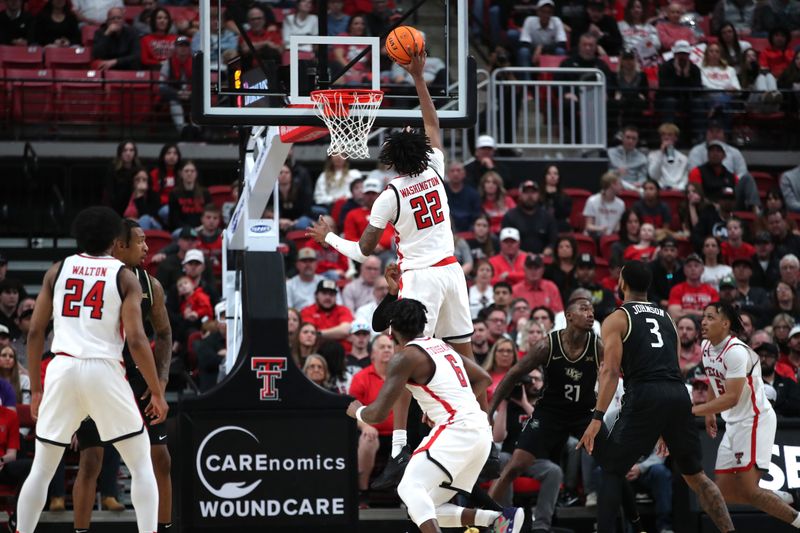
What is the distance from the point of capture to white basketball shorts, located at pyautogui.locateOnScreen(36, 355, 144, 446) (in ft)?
28.3

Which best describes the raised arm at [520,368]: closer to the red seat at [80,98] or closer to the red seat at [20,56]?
the red seat at [80,98]

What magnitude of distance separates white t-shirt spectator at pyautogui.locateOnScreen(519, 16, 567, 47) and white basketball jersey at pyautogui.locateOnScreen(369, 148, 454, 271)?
36.2 feet

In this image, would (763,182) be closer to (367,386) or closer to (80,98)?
(367,386)

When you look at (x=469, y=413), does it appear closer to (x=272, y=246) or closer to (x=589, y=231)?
(x=272, y=246)

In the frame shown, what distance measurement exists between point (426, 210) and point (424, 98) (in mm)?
815

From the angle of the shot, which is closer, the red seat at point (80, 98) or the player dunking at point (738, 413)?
the player dunking at point (738, 413)

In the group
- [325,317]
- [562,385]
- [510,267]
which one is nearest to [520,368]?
[562,385]

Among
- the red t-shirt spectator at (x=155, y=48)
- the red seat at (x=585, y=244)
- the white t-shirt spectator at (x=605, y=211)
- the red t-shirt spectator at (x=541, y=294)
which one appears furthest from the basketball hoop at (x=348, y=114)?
the red t-shirt spectator at (x=155, y=48)

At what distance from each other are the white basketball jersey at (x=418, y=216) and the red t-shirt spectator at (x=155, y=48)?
10150 mm

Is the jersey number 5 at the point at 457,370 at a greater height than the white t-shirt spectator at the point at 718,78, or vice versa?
the white t-shirt spectator at the point at 718,78

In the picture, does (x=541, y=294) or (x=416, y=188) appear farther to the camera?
(x=541, y=294)

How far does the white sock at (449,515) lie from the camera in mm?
9469

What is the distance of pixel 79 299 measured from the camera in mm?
8719

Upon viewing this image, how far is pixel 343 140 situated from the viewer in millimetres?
10094
